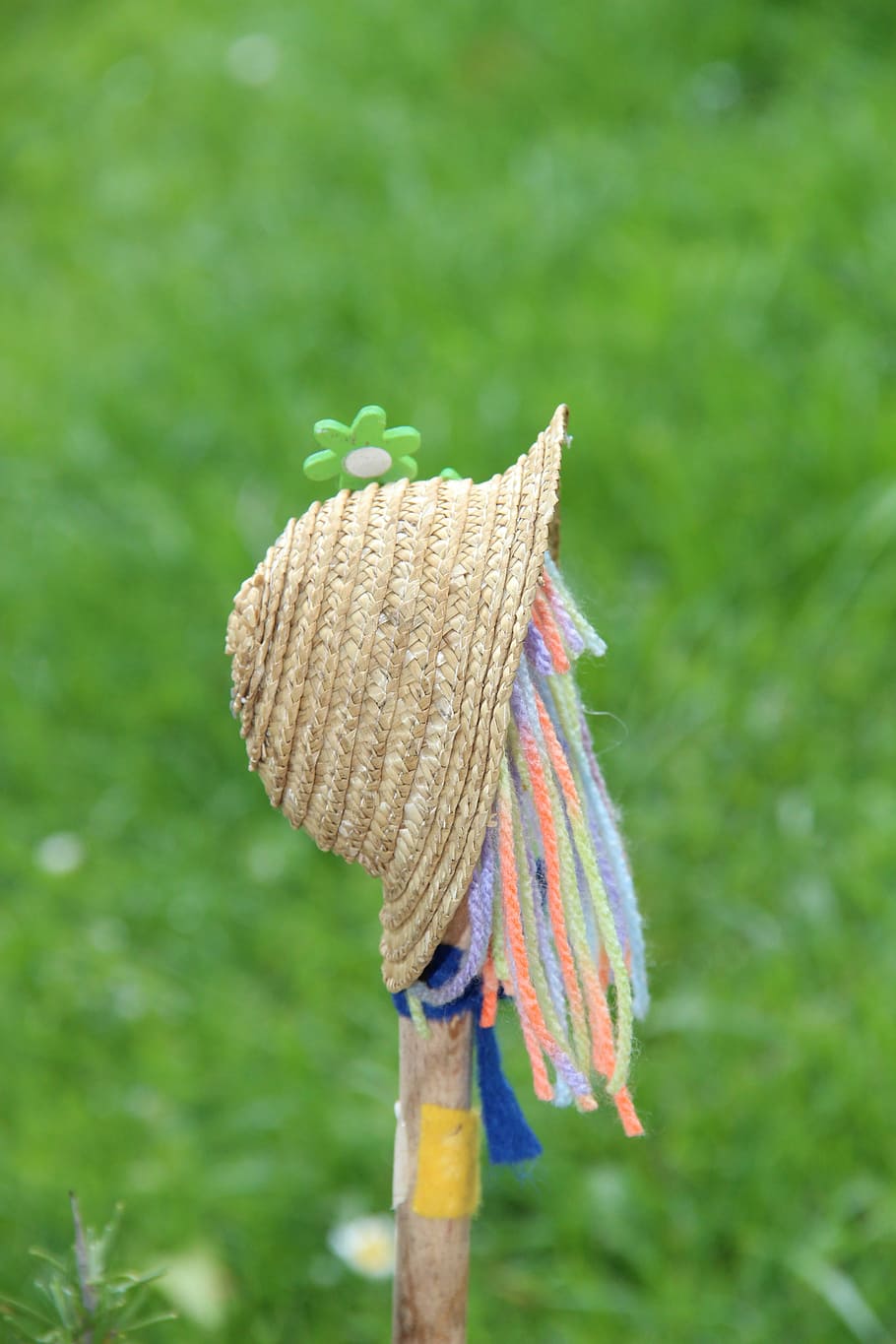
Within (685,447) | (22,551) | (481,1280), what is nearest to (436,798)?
(481,1280)

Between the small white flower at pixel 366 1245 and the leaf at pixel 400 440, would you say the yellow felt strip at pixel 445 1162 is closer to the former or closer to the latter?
the leaf at pixel 400 440

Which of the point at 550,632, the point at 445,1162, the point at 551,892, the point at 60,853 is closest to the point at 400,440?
the point at 550,632

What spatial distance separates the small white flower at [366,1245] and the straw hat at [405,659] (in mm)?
798

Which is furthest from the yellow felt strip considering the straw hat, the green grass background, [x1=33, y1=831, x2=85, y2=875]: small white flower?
[x1=33, y1=831, x2=85, y2=875]: small white flower

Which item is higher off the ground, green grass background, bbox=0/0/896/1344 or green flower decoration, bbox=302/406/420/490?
green grass background, bbox=0/0/896/1344

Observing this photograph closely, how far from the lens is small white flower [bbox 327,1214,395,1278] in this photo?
4.94 ft

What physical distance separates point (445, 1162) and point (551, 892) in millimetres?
200

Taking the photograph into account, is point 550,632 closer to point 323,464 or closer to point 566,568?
point 323,464

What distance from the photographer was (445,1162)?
907mm

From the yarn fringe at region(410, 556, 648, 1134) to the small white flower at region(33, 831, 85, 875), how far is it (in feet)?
3.99

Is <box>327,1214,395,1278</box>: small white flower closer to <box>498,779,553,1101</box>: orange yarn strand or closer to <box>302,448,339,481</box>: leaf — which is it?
<box>498,779,553,1101</box>: orange yarn strand

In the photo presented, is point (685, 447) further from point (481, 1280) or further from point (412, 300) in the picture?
point (481, 1280)

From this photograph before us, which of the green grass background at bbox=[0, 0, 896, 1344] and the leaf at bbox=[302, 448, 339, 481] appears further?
the green grass background at bbox=[0, 0, 896, 1344]

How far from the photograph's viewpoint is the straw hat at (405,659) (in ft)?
2.56
